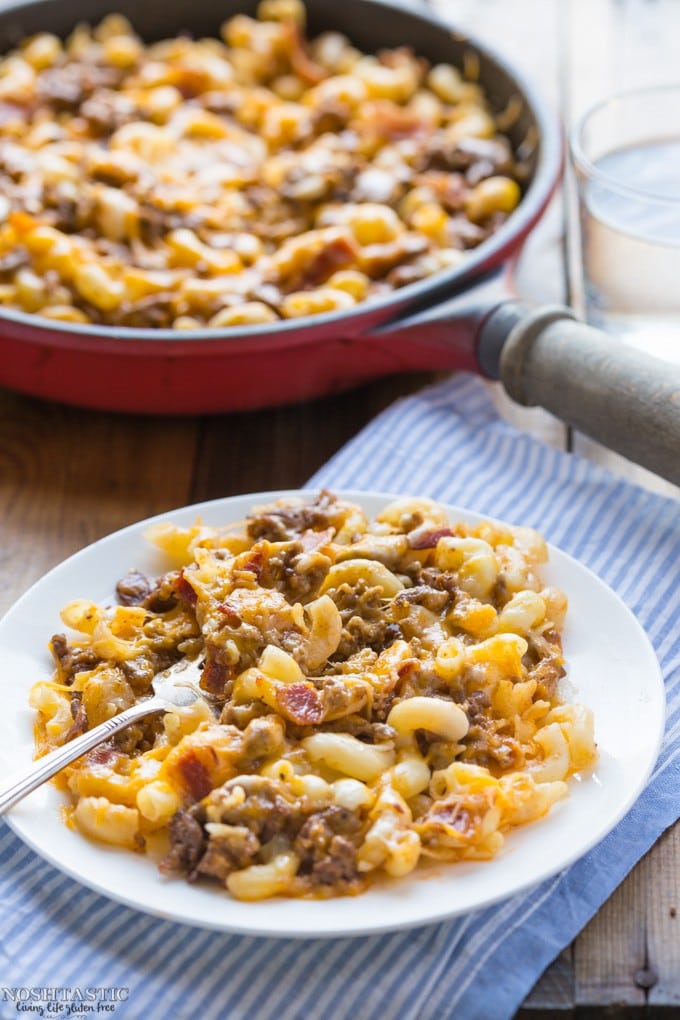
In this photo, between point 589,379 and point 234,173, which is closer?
point 589,379

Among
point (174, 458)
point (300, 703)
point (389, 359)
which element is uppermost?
point (300, 703)

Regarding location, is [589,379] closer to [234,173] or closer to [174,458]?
[174,458]

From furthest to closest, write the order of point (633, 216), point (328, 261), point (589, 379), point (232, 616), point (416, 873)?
point (328, 261) → point (633, 216) → point (589, 379) → point (232, 616) → point (416, 873)

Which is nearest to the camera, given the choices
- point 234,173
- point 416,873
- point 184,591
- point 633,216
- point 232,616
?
point 416,873

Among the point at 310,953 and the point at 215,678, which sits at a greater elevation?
the point at 215,678

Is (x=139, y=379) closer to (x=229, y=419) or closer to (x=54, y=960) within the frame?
(x=229, y=419)

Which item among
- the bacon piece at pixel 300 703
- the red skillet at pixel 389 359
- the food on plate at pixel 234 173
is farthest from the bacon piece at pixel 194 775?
the food on plate at pixel 234 173

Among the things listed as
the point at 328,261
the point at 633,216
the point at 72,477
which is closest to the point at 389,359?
the point at 328,261
